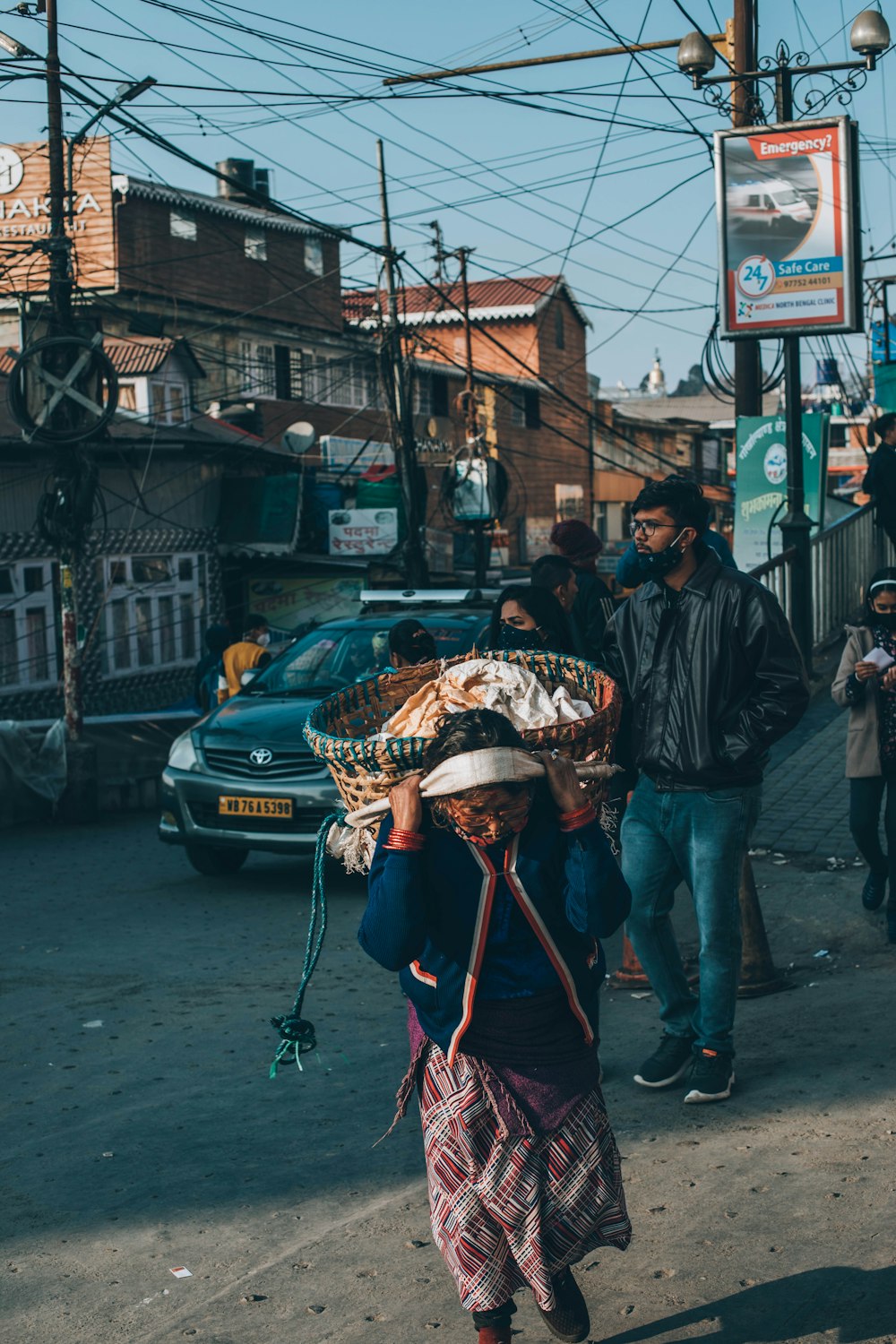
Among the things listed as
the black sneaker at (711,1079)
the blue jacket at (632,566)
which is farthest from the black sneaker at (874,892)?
the black sneaker at (711,1079)

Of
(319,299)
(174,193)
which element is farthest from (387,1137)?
(319,299)

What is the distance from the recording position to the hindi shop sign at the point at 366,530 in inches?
970

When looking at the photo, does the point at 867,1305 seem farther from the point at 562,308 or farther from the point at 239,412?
the point at 562,308

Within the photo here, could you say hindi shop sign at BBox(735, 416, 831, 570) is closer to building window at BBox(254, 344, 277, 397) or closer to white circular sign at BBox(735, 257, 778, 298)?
white circular sign at BBox(735, 257, 778, 298)

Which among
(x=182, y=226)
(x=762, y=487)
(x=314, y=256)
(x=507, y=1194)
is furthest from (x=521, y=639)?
(x=314, y=256)

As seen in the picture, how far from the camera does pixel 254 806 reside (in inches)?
371

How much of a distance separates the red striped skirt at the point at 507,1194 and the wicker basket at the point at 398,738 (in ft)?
2.24

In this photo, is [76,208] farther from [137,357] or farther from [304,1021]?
[304,1021]

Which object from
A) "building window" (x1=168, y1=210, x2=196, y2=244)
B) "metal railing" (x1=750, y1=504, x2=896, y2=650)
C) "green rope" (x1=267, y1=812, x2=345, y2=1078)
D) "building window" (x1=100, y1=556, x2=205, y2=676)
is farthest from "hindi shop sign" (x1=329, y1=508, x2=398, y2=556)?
"green rope" (x1=267, y1=812, x2=345, y2=1078)

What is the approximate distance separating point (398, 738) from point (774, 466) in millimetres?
10728

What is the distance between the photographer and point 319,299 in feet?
117

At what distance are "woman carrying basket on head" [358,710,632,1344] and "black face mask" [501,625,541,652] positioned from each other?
2.71 metres

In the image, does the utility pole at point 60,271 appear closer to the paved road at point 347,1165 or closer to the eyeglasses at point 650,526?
the paved road at point 347,1165

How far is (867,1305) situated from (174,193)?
3031 centimetres
